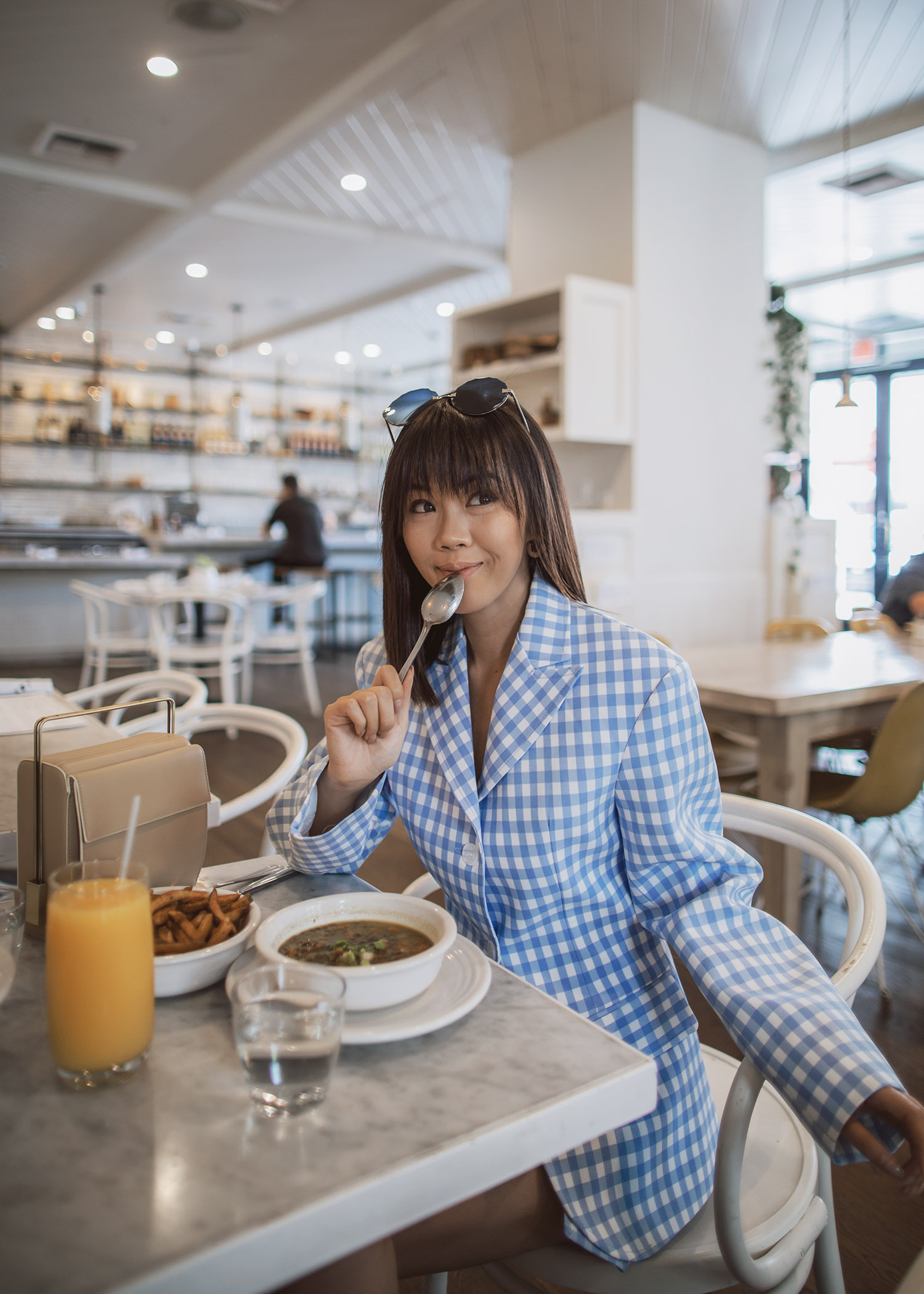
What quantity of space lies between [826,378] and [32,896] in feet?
36.5

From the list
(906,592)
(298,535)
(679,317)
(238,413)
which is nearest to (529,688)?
(906,592)

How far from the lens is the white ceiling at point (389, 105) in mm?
3791

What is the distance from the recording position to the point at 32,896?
91cm

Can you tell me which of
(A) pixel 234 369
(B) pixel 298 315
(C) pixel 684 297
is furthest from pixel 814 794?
(A) pixel 234 369

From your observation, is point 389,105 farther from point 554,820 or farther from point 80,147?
point 554,820

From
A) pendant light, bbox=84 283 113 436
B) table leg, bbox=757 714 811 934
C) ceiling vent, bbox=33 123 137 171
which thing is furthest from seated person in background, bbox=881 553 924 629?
pendant light, bbox=84 283 113 436

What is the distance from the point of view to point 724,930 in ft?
2.96

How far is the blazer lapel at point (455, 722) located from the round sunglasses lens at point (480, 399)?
298 millimetres

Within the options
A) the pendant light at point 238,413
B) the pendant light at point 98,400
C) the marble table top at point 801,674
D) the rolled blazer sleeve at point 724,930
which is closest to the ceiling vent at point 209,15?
the marble table top at point 801,674

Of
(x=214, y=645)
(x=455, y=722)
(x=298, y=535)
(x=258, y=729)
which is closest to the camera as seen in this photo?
(x=455, y=722)

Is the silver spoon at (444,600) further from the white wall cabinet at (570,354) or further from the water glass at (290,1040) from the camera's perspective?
the white wall cabinet at (570,354)

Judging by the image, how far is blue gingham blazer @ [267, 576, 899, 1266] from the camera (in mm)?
919

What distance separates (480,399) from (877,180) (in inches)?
217

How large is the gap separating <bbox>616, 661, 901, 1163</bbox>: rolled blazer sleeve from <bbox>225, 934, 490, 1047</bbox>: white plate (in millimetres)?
237
